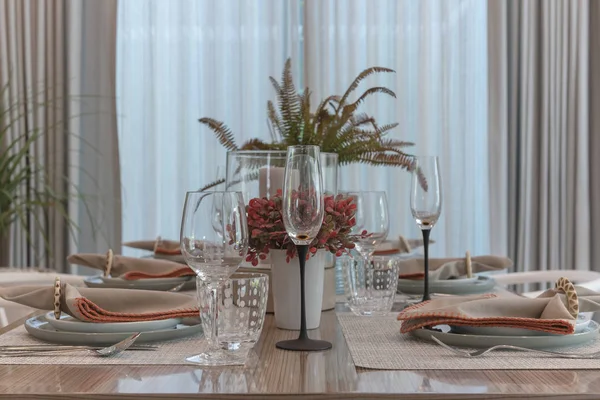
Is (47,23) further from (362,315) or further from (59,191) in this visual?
(362,315)

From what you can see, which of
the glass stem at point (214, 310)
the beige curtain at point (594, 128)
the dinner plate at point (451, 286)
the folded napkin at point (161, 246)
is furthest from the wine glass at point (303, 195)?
the beige curtain at point (594, 128)

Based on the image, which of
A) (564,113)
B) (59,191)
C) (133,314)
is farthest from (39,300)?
(564,113)

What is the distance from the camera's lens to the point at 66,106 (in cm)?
398

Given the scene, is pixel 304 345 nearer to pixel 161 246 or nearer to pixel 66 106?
pixel 161 246

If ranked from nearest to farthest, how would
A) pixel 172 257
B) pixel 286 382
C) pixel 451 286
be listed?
pixel 286 382, pixel 451 286, pixel 172 257

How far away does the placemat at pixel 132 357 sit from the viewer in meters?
1.06

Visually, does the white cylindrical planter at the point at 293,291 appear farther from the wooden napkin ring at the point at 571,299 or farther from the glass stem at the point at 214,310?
the wooden napkin ring at the point at 571,299

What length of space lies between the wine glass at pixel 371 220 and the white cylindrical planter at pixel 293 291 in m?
0.23

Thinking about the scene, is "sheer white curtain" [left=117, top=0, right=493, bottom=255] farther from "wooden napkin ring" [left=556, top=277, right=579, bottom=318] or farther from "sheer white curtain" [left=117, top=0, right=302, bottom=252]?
"wooden napkin ring" [left=556, top=277, right=579, bottom=318]

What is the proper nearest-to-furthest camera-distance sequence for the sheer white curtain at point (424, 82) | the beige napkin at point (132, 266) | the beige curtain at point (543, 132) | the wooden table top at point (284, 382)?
the wooden table top at point (284, 382), the beige napkin at point (132, 266), the beige curtain at point (543, 132), the sheer white curtain at point (424, 82)

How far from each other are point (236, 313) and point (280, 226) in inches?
10.7

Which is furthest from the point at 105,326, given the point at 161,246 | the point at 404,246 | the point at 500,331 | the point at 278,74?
the point at 278,74

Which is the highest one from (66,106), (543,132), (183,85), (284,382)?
(183,85)

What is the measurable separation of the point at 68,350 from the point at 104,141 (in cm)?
301
